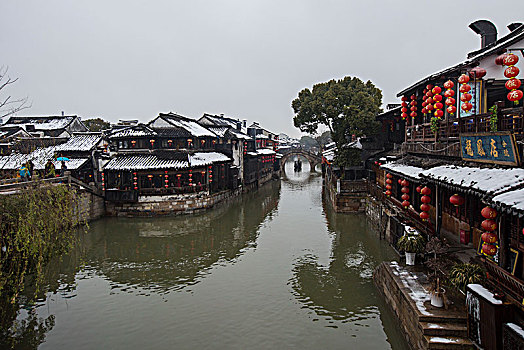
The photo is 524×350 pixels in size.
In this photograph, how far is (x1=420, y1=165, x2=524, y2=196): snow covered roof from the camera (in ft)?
24.8

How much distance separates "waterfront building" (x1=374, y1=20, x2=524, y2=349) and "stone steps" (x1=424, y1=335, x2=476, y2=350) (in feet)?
0.60

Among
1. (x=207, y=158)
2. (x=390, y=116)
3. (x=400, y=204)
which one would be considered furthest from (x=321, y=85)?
(x=400, y=204)

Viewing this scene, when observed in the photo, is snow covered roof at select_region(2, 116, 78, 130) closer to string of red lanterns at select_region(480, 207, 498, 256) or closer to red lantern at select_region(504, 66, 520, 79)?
red lantern at select_region(504, 66, 520, 79)

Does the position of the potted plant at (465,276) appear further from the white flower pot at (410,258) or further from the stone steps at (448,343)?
the white flower pot at (410,258)

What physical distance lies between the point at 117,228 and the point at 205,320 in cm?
1503

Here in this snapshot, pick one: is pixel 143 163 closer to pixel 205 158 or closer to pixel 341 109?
pixel 205 158

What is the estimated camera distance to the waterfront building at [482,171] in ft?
23.9

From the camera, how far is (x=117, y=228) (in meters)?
24.5

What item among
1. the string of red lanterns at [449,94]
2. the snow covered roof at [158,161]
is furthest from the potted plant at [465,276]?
the snow covered roof at [158,161]

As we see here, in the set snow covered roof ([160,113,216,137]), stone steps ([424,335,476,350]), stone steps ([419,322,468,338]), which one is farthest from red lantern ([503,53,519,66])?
snow covered roof ([160,113,216,137])

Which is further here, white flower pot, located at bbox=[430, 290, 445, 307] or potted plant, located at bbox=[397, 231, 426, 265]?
potted plant, located at bbox=[397, 231, 426, 265]

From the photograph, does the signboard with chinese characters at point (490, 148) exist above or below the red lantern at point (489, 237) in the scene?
above

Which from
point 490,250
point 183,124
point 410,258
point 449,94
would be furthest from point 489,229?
point 183,124

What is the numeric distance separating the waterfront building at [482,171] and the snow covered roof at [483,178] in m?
0.02
